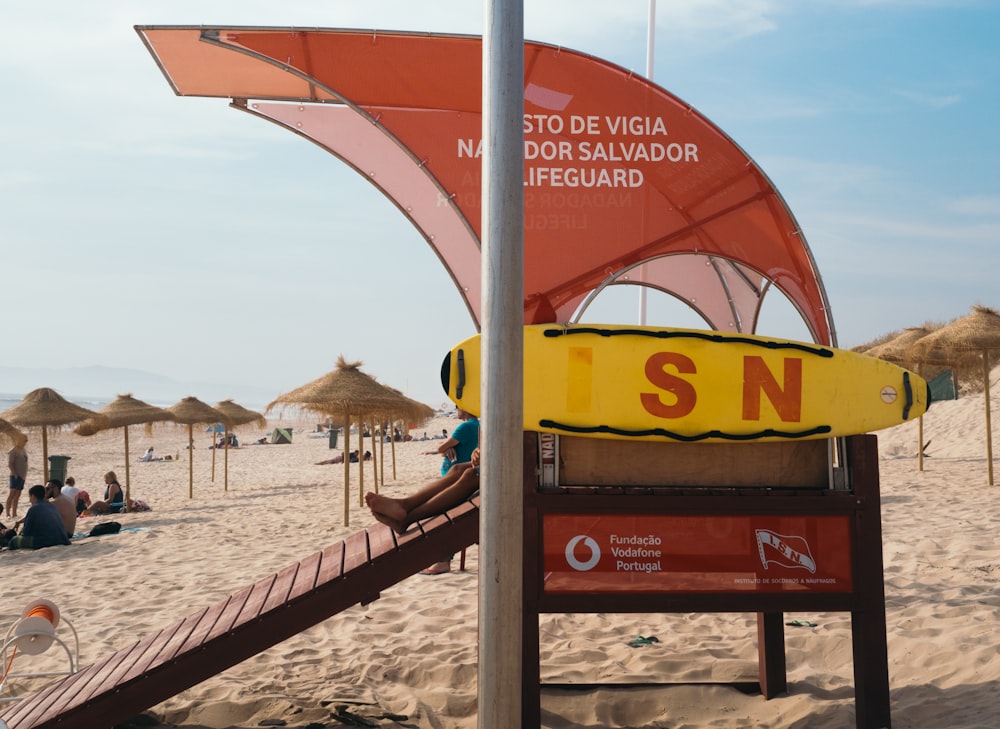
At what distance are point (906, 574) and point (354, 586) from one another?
4.81m

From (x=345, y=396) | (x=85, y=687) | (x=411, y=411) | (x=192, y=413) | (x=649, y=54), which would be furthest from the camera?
(x=192, y=413)

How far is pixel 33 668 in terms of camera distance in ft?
17.0

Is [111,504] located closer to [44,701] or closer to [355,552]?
[44,701]

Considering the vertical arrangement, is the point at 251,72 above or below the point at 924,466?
above

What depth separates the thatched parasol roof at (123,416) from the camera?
58.3ft

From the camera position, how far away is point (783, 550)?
138 inches

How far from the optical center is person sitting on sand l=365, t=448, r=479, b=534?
3.90 meters

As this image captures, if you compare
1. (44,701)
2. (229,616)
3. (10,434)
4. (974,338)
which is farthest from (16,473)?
(974,338)

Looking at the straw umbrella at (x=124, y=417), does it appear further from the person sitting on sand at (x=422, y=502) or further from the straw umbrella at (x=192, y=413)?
the person sitting on sand at (x=422, y=502)

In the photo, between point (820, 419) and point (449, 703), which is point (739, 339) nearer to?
point (820, 419)

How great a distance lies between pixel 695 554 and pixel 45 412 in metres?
15.5

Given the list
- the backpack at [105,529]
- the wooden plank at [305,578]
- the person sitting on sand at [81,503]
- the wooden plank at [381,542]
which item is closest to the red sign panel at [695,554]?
the wooden plank at [381,542]

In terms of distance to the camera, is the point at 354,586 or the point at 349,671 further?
the point at 349,671

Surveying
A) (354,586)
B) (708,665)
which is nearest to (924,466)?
(708,665)
